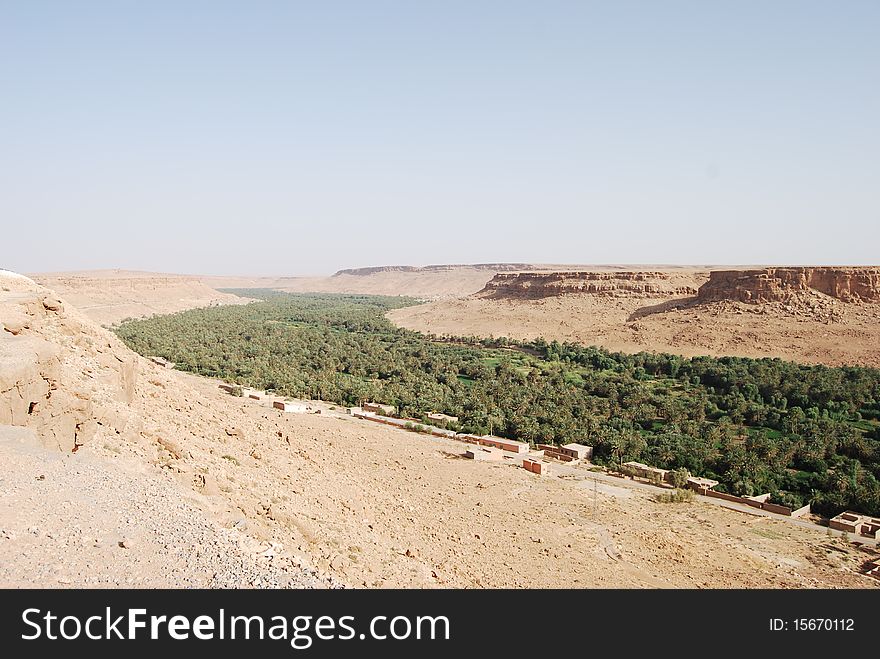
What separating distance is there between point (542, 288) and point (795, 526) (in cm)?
7481

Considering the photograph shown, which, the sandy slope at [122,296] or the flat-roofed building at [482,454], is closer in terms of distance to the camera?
the flat-roofed building at [482,454]

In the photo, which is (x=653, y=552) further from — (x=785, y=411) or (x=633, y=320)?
(x=633, y=320)

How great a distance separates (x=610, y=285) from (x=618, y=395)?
157ft

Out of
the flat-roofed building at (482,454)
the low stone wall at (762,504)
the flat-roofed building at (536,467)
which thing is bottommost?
the low stone wall at (762,504)

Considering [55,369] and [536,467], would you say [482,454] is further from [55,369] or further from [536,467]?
[55,369]

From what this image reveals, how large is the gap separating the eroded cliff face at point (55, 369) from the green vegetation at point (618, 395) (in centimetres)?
1857

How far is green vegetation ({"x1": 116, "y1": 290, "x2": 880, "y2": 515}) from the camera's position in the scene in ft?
83.6

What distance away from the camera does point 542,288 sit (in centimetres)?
9294

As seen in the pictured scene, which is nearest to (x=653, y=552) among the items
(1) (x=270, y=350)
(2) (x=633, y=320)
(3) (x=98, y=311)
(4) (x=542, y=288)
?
(1) (x=270, y=350)

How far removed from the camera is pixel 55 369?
34.0 ft

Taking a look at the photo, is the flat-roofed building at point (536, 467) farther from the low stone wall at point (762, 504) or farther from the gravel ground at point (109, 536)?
the gravel ground at point (109, 536)

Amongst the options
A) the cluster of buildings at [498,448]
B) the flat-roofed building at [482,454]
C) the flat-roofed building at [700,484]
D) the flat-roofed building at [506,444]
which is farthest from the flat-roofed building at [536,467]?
the flat-roofed building at [700,484]

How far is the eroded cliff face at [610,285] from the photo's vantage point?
81125 millimetres
